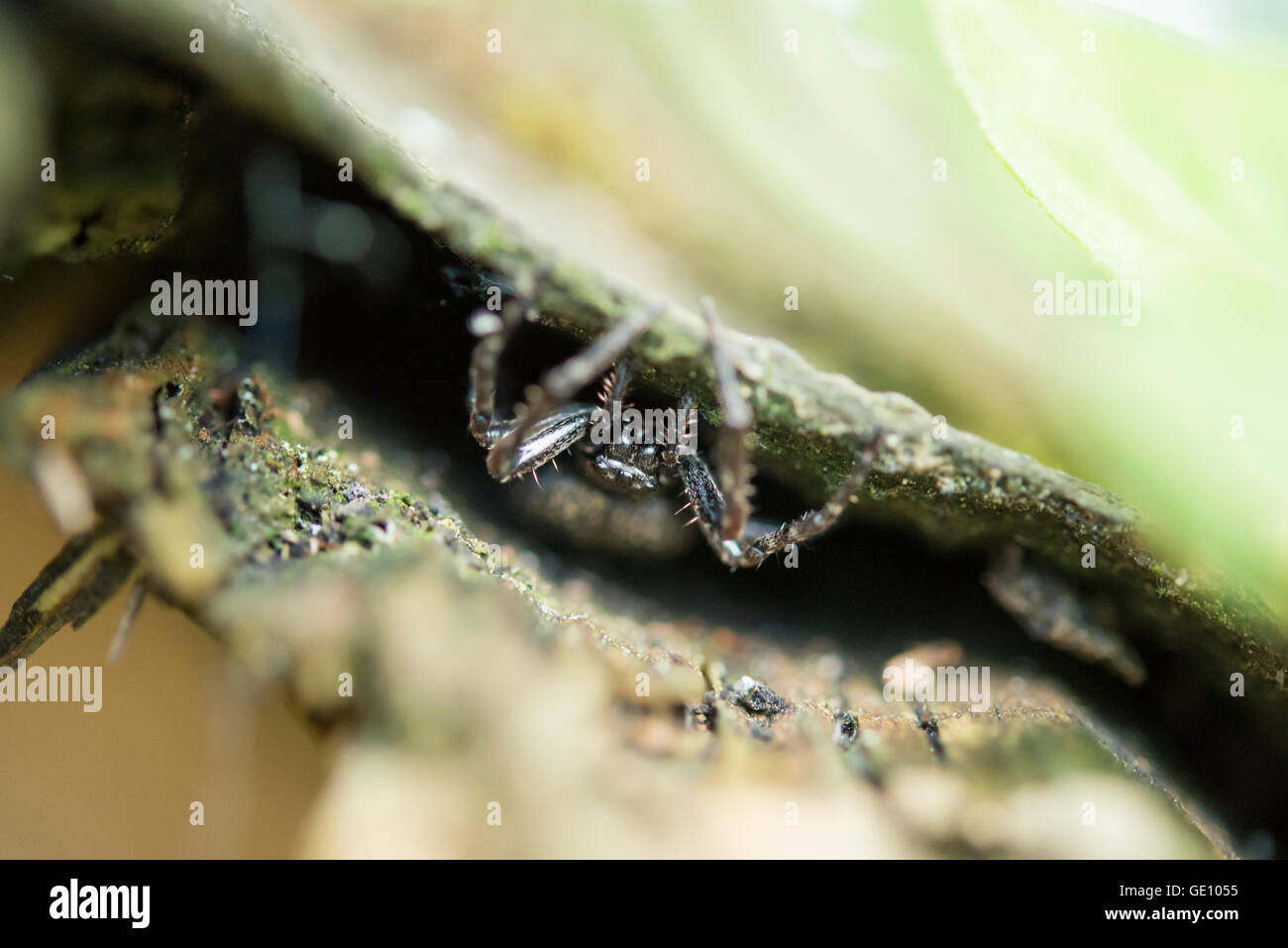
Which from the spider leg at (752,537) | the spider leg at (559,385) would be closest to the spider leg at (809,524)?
the spider leg at (752,537)

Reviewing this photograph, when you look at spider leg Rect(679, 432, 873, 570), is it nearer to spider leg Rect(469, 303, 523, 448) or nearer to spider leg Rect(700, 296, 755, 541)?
spider leg Rect(700, 296, 755, 541)

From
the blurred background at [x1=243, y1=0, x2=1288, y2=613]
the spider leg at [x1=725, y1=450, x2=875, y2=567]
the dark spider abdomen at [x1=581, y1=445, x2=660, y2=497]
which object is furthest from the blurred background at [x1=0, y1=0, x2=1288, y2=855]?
the dark spider abdomen at [x1=581, y1=445, x2=660, y2=497]

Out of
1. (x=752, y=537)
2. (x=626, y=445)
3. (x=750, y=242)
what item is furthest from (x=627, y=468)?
(x=750, y=242)

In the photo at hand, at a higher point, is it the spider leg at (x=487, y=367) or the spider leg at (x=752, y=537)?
the spider leg at (x=487, y=367)

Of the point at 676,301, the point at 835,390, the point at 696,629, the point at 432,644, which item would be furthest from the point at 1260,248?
the point at 432,644

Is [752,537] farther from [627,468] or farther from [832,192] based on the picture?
[832,192]

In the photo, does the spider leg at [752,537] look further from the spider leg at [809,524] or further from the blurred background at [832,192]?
the blurred background at [832,192]

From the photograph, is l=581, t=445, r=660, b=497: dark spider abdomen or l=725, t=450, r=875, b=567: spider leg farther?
l=581, t=445, r=660, b=497: dark spider abdomen
